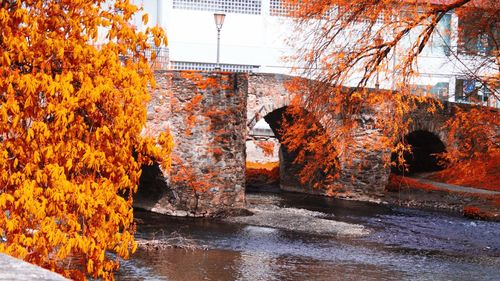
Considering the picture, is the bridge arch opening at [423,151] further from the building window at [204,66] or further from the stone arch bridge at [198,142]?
the stone arch bridge at [198,142]

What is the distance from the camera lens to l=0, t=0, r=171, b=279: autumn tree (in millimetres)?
8586

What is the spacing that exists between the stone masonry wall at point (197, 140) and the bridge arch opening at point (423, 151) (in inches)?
371

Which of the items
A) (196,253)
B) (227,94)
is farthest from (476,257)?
(227,94)

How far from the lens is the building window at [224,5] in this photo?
114 feet

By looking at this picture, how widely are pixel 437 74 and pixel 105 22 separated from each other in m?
28.7

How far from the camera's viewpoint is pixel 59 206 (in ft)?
28.9

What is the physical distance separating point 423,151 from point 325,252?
15.5 m

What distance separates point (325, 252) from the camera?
16.6m

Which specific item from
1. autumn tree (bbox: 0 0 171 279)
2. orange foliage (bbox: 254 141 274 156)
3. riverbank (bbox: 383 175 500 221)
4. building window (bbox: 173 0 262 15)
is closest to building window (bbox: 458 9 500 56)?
riverbank (bbox: 383 175 500 221)

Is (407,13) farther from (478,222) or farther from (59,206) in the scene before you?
(478,222)

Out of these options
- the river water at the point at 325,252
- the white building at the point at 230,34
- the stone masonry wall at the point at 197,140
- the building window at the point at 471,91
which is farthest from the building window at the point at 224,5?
the river water at the point at 325,252

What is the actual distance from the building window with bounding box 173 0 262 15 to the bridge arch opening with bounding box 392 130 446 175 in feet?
26.8

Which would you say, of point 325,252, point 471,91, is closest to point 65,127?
point 325,252

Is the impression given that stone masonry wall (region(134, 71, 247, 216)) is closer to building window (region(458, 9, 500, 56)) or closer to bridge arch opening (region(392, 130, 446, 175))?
building window (region(458, 9, 500, 56))
